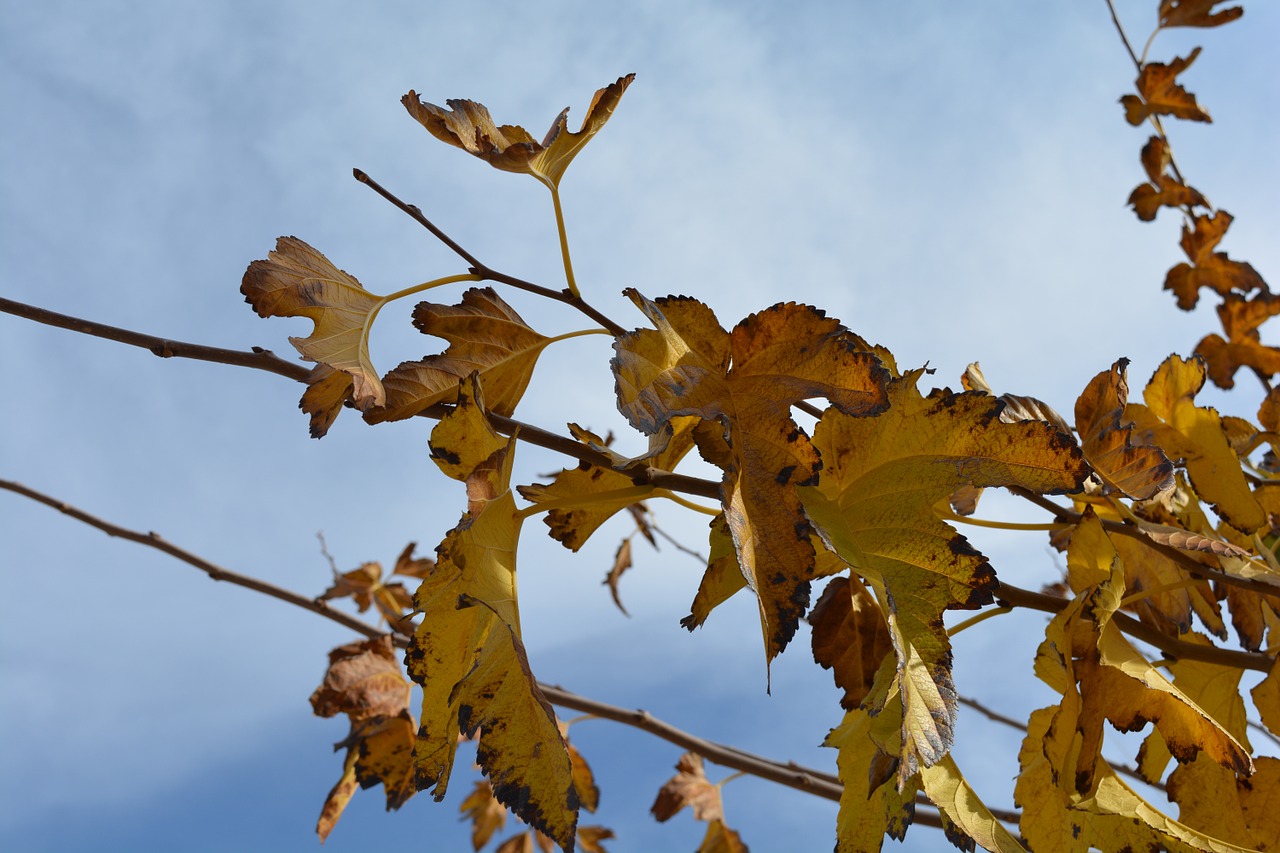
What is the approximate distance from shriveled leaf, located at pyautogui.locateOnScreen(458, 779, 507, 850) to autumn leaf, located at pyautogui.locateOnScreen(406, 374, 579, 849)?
1.79m

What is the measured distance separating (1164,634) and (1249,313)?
123cm

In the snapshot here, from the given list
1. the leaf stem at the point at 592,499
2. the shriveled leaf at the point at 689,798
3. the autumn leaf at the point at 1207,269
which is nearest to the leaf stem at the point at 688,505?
the leaf stem at the point at 592,499

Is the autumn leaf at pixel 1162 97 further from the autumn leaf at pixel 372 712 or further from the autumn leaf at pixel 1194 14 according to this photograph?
the autumn leaf at pixel 372 712

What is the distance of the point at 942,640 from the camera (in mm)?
450

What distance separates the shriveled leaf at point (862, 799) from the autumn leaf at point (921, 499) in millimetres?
80

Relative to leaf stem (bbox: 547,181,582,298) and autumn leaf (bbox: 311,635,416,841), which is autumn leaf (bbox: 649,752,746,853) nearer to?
autumn leaf (bbox: 311,635,416,841)

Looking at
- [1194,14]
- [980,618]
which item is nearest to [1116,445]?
[980,618]

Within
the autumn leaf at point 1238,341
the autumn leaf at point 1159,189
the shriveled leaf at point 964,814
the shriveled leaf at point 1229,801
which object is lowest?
the shriveled leaf at point 964,814

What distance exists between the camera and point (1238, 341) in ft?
5.32

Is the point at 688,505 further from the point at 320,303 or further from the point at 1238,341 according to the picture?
the point at 1238,341

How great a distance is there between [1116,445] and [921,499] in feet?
0.69

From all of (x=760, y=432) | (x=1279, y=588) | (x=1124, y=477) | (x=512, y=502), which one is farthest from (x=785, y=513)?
(x=1279, y=588)

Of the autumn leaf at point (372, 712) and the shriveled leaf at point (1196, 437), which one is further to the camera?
the autumn leaf at point (372, 712)

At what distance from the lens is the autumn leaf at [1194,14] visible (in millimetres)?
1901
